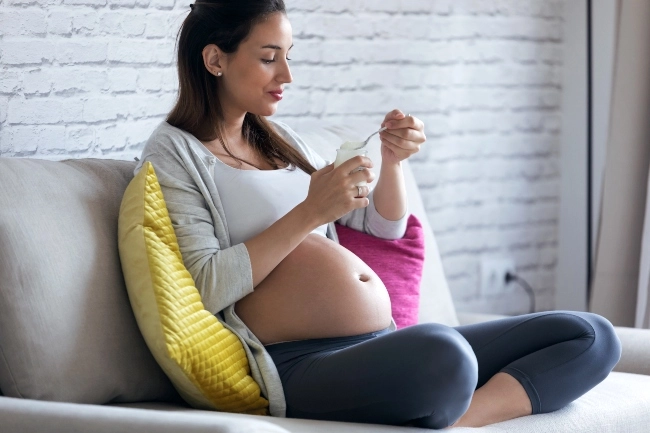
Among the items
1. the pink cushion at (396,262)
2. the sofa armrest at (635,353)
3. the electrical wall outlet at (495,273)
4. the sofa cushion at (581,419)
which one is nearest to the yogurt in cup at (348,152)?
the pink cushion at (396,262)

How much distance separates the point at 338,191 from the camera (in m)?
1.72

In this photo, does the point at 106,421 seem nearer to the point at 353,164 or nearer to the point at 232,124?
the point at 353,164

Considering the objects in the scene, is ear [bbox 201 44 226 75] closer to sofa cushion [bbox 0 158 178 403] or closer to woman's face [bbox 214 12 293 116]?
woman's face [bbox 214 12 293 116]

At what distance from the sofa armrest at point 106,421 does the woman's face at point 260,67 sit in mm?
787

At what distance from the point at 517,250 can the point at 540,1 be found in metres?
0.86

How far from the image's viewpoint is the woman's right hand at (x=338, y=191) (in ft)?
5.64

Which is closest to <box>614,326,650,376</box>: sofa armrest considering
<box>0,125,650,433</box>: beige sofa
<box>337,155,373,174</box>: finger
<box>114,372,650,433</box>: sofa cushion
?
<box>114,372,650,433</box>: sofa cushion

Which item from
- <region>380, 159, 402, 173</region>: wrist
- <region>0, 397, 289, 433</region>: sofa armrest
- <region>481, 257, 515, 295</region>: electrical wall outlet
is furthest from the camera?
<region>481, 257, 515, 295</region>: electrical wall outlet

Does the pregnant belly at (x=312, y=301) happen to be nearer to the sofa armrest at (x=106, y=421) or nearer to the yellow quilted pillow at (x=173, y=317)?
the yellow quilted pillow at (x=173, y=317)

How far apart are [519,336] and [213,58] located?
2.61 ft

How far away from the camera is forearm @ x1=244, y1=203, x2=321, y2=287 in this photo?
1.71 meters

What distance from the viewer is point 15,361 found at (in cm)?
153

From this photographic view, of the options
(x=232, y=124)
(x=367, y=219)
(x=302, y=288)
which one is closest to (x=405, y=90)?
(x=367, y=219)

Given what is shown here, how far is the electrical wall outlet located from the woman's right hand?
5.17 feet
